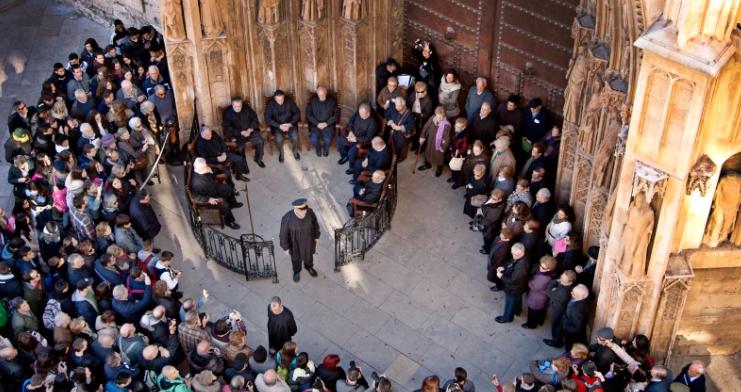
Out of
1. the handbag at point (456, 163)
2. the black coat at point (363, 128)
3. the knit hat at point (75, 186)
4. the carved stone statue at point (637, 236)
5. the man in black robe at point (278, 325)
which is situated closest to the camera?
the carved stone statue at point (637, 236)

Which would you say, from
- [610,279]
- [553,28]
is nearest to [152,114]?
[553,28]

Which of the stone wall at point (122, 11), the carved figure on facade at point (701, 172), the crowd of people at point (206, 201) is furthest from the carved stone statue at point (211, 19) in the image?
the carved figure on facade at point (701, 172)

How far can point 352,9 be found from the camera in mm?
19469

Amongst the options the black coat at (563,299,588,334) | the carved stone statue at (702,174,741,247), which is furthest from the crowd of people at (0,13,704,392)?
the carved stone statue at (702,174,741,247)

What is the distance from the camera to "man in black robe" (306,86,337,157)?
2002 cm

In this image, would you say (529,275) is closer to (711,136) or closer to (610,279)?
(610,279)

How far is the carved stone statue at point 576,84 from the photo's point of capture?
16141 millimetres

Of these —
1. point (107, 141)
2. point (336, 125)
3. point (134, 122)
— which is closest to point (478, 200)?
point (336, 125)

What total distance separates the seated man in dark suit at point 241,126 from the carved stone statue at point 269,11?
5.24 ft

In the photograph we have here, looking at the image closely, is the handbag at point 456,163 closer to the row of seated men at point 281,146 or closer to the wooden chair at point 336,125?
the row of seated men at point 281,146

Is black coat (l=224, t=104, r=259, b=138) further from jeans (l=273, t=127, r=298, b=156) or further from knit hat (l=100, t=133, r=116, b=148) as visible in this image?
knit hat (l=100, t=133, r=116, b=148)

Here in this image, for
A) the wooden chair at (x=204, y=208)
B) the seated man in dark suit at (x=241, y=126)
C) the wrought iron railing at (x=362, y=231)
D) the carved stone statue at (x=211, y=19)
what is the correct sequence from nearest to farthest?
the wrought iron railing at (x=362, y=231) < the wooden chair at (x=204, y=208) < the carved stone statue at (x=211, y=19) < the seated man in dark suit at (x=241, y=126)

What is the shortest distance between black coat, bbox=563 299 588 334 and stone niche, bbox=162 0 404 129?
23.0 ft

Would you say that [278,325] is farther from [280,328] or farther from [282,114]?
[282,114]
